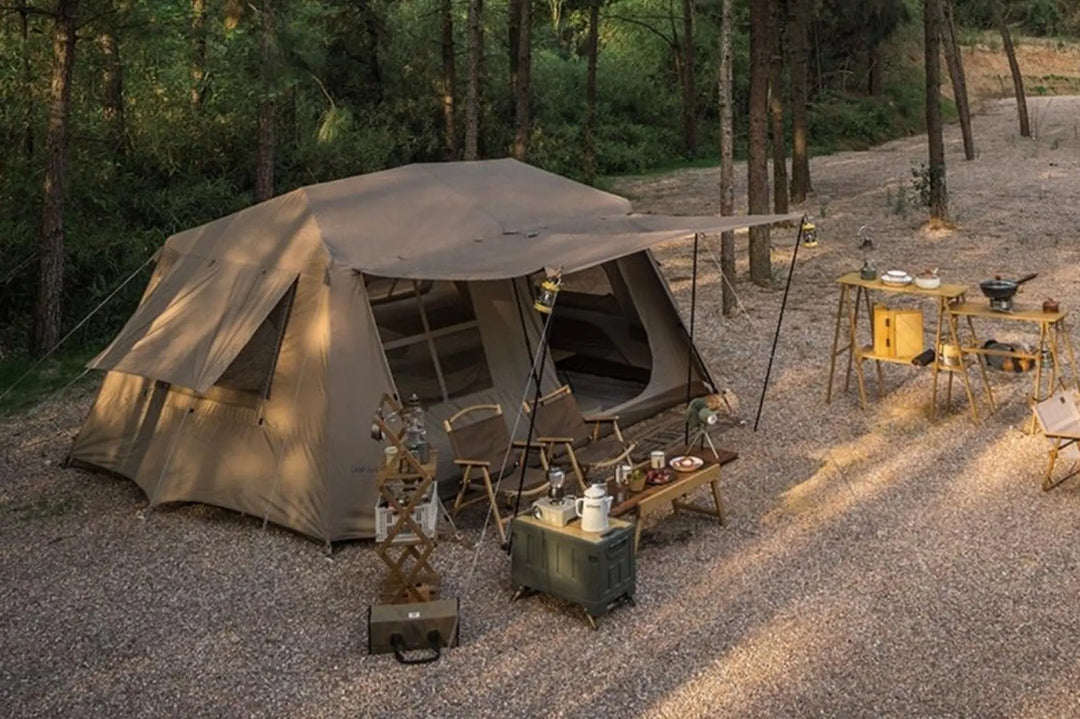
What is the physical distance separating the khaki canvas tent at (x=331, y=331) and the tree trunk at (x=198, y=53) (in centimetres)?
609

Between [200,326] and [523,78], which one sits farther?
[523,78]

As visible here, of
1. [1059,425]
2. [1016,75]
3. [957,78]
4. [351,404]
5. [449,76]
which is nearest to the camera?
[351,404]

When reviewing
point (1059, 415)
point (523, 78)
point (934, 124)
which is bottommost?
point (1059, 415)

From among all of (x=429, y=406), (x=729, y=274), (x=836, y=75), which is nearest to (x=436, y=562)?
(x=429, y=406)

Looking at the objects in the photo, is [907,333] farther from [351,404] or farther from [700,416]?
[351,404]

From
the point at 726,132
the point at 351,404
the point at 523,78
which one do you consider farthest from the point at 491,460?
the point at 523,78

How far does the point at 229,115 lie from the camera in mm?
14484

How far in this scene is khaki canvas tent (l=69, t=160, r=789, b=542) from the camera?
6.16 metres

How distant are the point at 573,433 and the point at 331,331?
5.99ft

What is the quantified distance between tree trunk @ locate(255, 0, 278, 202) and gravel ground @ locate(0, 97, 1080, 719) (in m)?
5.37

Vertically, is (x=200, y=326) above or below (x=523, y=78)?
below

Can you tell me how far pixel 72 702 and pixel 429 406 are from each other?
9.73 feet

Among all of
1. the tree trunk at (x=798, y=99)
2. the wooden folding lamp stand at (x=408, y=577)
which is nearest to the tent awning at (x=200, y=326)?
the wooden folding lamp stand at (x=408, y=577)

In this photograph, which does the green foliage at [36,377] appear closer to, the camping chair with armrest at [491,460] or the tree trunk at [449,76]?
the camping chair with armrest at [491,460]
